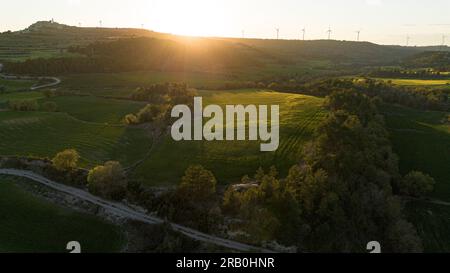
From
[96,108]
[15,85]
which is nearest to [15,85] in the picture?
[15,85]

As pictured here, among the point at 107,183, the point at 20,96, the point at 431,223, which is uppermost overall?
the point at 20,96

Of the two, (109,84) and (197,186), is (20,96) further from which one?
(197,186)

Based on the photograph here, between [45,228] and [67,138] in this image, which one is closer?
[45,228]

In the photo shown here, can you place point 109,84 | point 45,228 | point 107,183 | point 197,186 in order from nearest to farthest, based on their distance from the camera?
point 45,228 < point 197,186 < point 107,183 < point 109,84

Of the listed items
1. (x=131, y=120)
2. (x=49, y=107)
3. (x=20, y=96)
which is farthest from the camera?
(x=20, y=96)

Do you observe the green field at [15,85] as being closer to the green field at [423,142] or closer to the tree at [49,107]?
the tree at [49,107]

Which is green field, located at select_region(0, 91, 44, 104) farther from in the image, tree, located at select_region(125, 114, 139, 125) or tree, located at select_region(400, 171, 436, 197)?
tree, located at select_region(400, 171, 436, 197)
